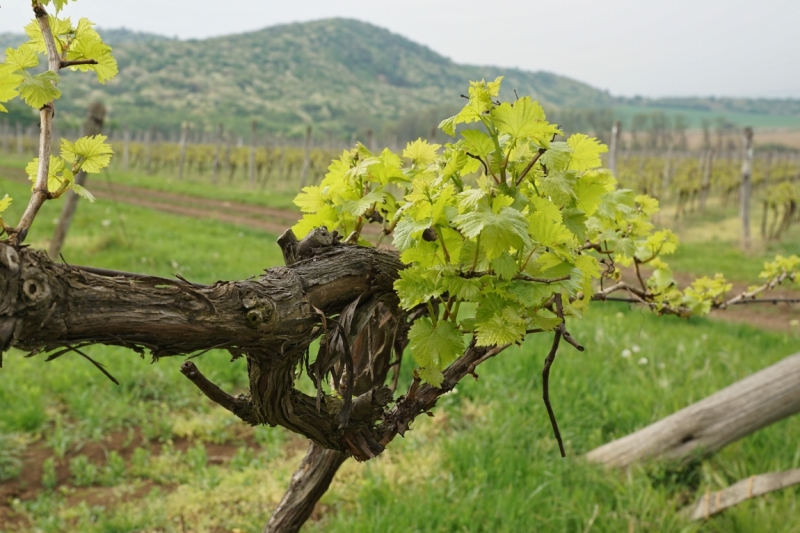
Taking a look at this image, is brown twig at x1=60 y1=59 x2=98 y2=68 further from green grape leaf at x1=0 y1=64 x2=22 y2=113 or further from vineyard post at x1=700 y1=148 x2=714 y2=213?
vineyard post at x1=700 y1=148 x2=714 y2=213

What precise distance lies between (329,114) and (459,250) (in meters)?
118

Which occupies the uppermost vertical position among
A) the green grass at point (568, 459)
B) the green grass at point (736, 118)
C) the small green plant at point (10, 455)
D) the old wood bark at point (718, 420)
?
the green grass at point (736, 118)

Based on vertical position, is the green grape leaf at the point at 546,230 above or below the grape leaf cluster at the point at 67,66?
below

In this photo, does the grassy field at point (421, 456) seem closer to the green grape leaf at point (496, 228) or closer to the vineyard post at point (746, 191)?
the green grape leaf at point (496, 228)

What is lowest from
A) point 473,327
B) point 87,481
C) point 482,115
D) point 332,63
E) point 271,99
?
point 87,481

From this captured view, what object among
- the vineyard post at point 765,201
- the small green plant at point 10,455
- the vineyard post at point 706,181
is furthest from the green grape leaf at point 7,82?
the vineyard post at point 706,181

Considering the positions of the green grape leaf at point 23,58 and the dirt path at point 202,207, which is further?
the dirt path at point 202,207

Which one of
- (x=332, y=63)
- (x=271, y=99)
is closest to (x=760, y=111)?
(x=332, y=63)

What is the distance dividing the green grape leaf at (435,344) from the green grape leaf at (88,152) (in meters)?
0.62

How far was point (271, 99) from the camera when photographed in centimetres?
11981

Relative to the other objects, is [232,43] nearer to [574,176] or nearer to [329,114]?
[329,114]

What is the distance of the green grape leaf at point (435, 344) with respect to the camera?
0.99 m

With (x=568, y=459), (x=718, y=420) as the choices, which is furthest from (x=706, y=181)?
(x=568, y=459)

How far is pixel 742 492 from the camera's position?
3277 mm
